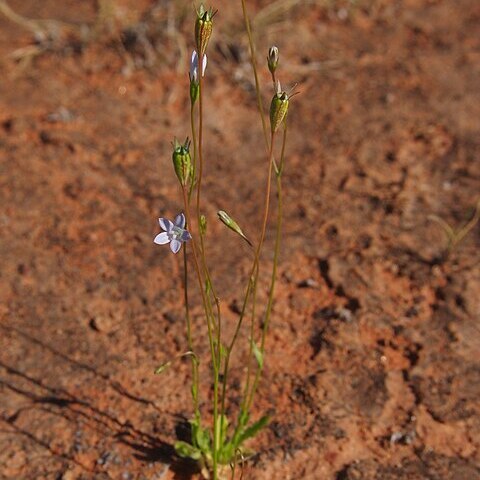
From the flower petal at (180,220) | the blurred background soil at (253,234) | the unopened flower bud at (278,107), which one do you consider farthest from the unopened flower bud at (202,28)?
the blurred background soil at (253,234)

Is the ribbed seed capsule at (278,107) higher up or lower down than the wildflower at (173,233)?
higher up

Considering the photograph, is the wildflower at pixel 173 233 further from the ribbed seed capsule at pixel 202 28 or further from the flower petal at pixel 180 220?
the ribbed seed capsule at pixel 202 28

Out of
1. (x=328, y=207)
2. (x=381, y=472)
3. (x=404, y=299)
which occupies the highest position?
(x=328, y=207)

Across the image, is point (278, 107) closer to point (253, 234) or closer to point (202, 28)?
point (202, 28)

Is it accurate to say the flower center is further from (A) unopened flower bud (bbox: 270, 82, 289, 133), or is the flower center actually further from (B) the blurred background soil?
(B) the blurred background soil

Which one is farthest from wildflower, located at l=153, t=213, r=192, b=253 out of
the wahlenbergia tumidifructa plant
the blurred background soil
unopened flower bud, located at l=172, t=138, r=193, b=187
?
the blurred background soil

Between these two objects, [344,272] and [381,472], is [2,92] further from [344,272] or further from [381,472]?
[381,472]

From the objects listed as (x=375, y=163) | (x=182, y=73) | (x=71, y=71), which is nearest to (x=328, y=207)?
(x=375, y=163)
